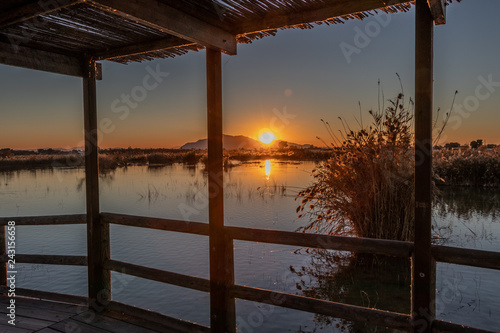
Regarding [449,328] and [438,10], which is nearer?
[438,10]

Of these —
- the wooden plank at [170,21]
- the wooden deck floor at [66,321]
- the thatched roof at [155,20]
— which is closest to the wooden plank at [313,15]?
the thatched roof at [155,20]

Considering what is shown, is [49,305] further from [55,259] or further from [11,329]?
[11,329]

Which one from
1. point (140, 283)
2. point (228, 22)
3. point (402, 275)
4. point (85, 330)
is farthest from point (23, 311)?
point (402, 275)

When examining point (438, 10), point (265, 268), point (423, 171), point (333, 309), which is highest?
point (438, 10)

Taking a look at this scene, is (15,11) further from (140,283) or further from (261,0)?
(140,283)

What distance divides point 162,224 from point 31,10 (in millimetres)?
2067

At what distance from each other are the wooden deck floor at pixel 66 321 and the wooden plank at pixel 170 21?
262cm

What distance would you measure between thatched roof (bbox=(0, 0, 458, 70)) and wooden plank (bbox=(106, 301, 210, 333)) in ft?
8.17

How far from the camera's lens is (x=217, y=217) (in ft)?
11.0

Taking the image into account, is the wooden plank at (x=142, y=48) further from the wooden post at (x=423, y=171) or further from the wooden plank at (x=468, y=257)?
the wooden plank at (x=468, y=257)

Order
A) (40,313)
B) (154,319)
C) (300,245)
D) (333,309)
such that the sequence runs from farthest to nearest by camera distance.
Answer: (40,313)
(154,319)
(300,245)
(333,309)

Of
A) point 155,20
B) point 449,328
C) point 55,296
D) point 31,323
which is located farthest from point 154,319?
point 155,20

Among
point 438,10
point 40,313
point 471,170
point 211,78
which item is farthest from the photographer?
point 471,170

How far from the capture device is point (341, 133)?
23.8ft
